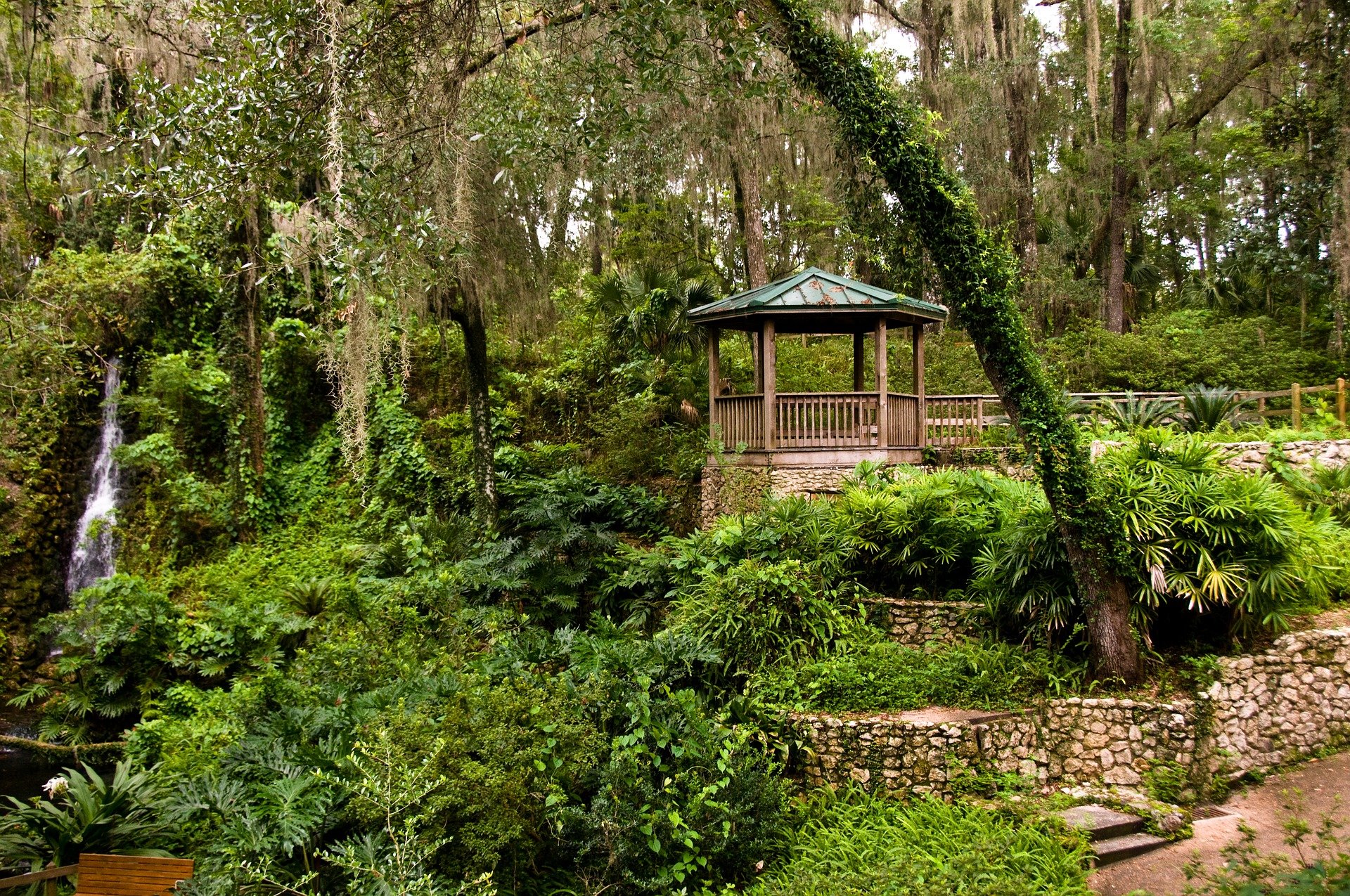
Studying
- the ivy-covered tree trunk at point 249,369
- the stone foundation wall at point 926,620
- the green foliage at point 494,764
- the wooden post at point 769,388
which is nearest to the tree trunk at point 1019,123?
the wooden post at point 769,388

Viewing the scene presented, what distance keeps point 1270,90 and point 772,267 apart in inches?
412

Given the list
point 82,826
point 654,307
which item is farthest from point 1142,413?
point 82,826

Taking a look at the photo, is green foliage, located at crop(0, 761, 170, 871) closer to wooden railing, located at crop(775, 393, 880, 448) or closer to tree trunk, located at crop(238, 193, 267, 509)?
wooden railing, located at crop(775, 393, 880, 448)

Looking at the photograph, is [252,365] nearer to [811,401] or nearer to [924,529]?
[811,401]

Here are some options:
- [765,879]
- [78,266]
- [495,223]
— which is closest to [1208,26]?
[495,223]

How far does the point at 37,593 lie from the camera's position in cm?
1099

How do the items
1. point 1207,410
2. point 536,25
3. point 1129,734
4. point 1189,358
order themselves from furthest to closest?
point 1189,358
point 1207,410
point 536,25
point 1129,734

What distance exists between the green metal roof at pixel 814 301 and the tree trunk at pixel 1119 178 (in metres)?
10.1

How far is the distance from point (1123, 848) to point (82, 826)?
6.28 meters

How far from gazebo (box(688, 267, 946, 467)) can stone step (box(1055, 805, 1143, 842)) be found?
5.69m

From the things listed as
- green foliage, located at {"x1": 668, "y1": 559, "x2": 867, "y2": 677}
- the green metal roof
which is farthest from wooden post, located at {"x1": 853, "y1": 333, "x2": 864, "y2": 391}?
green foliage, located at {"x1": 668, "y1": 559, "x2": 867, "y2": 677}

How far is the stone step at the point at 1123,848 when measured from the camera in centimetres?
493

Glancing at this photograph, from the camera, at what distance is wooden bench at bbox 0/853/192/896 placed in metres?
3.70

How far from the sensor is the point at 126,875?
3.72 metres
